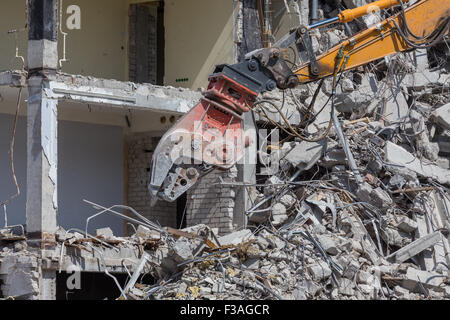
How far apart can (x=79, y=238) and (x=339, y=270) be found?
407 cm

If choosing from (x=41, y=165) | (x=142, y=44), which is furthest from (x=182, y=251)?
(x=142, y=44)

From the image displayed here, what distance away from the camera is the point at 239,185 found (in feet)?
52.5

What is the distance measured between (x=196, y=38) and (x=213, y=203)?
10.5ft

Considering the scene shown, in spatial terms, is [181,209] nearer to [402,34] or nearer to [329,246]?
[329,246]

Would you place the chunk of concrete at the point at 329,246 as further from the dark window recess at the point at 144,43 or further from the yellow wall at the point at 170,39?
the dark window recess at the point at 144,43

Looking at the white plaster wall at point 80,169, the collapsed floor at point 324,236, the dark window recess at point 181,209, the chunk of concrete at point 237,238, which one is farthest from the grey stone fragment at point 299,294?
the white plaster wall at point 80,169

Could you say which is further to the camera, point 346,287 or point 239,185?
point 239,185

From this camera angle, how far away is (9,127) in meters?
16.5

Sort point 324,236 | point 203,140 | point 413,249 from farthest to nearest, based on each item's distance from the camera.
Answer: point 413,249, point 324,236, point 203,140

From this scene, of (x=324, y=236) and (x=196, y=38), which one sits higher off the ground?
(x=196, y=38)

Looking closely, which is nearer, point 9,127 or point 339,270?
point 339,270

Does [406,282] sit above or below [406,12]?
below

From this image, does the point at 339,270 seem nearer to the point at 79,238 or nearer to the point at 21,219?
the point at 79,238
